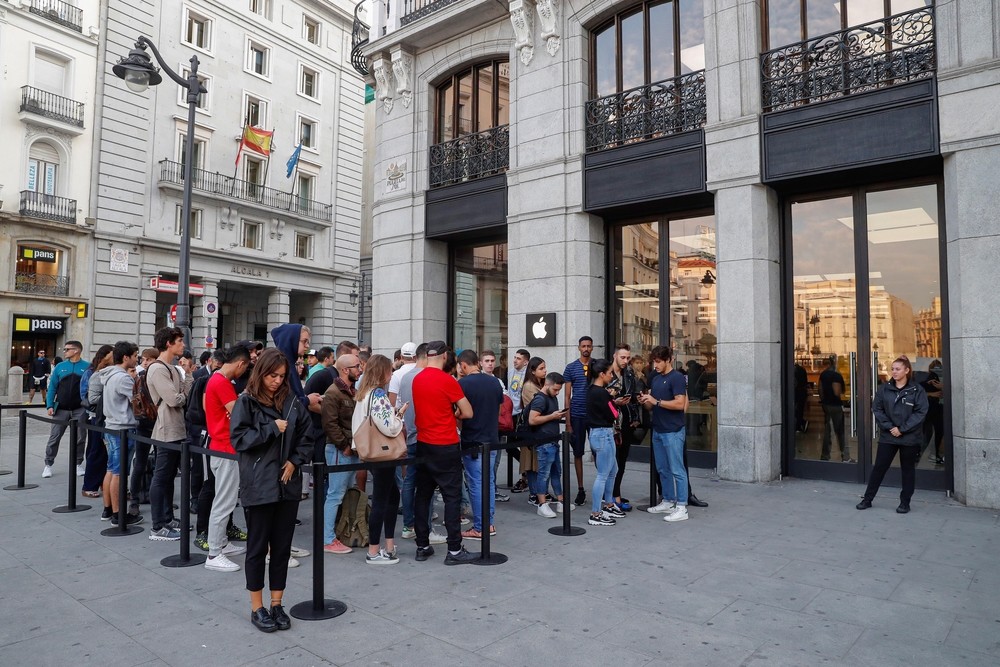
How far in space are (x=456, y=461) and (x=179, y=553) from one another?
2.83 m

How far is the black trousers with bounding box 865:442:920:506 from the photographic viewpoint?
26.4 ft

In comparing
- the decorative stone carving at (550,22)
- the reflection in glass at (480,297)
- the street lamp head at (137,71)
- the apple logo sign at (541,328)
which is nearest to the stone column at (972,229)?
the apple logo sign at (541,328)

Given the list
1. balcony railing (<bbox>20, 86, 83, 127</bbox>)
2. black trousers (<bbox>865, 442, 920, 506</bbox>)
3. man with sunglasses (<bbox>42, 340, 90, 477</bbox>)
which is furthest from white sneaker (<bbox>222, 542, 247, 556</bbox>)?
balcony railing (<bbox>20, 86, 83, 127</bbox>)

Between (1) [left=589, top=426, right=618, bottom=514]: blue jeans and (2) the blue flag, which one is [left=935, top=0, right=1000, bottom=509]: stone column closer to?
(1) [left=589, top=426, right=618, bottom=514]: blue jeans

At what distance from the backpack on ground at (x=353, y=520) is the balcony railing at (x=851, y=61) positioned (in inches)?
331

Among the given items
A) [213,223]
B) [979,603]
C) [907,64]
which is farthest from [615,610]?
[213,223]

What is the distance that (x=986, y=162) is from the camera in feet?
27.3

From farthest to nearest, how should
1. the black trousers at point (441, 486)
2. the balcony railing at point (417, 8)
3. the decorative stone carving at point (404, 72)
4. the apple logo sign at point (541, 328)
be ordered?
the decorative stone carving at point (404, 72) → the balcony railing at point (417, 8) → the apple logo sign at point (541, 328) → the black trousers at point (441, 486)

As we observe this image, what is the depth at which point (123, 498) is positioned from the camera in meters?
6.95

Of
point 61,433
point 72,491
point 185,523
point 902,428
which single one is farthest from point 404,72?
point 902,428

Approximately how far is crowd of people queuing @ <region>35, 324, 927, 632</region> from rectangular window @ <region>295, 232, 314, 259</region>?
29.5 metres

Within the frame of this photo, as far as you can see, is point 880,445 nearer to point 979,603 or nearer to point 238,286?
point 979,603

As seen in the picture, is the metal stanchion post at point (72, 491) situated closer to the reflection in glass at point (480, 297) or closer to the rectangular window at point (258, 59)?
the reflection in glass at point (480, 297)

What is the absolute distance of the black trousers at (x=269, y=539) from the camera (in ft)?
14.7
